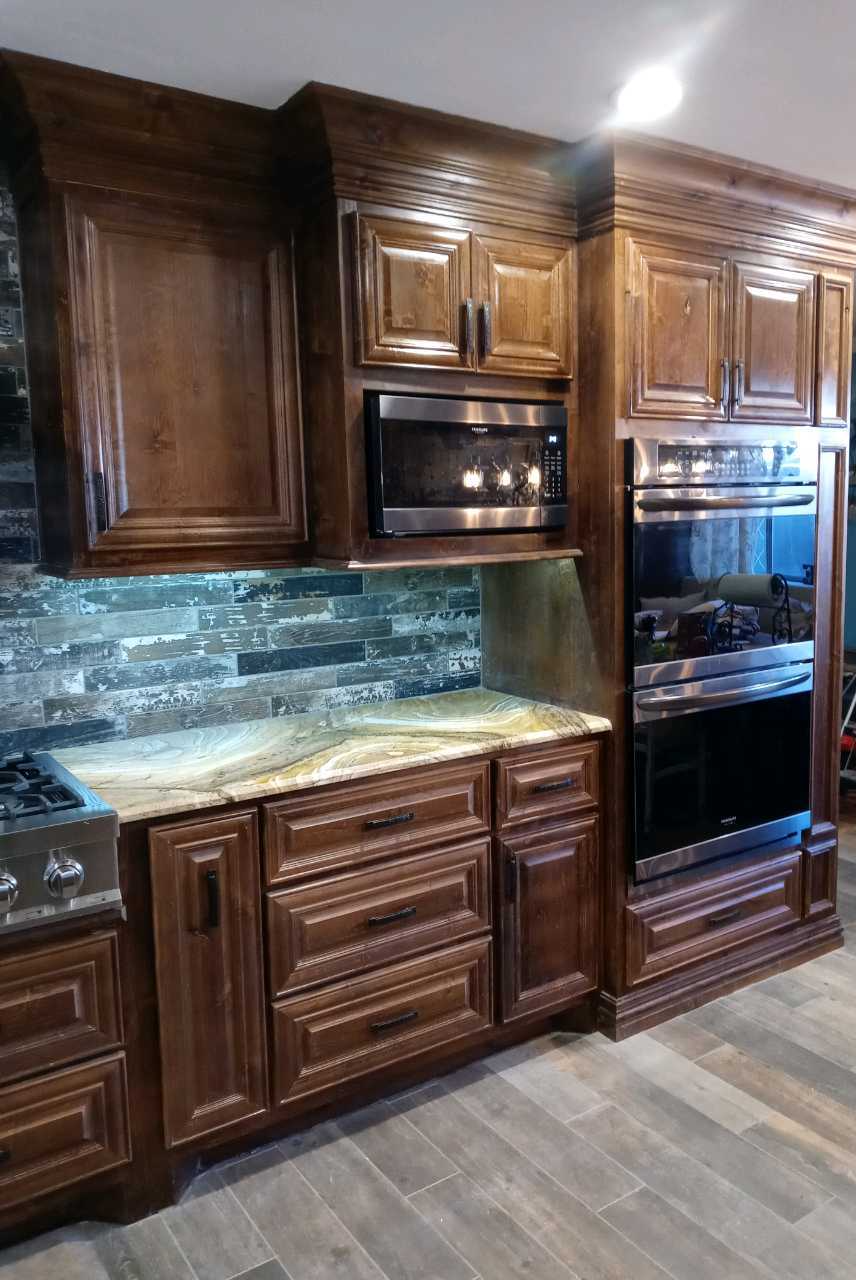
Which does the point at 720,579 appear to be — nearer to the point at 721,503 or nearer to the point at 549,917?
the point at 721,503

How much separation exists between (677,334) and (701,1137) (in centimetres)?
211

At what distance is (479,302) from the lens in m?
2.56

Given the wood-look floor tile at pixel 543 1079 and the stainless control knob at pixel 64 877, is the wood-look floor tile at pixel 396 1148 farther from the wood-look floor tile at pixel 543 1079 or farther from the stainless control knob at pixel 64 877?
the stainless control knob at pixel 64 877

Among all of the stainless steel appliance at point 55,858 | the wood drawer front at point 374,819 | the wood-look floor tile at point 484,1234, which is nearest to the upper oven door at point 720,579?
the wood drawer front at point 374,819

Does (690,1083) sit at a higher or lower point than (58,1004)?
lower

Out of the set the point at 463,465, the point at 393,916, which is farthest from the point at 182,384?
the point at 393,916

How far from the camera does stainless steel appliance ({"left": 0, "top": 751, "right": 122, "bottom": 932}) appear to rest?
6.23ft

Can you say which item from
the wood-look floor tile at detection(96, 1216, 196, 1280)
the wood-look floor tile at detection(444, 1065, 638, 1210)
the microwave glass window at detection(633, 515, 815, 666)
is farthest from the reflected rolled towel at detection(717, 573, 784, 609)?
the wood-look floor tile at detection(96, 1216, 196, 1280)

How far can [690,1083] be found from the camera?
2.58 metres

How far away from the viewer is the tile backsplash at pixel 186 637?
2.41 m

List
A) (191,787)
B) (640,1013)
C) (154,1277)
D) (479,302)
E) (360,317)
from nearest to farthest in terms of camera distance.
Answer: (154,1277)
(191,787)
(360,317)
(479,302)
(640,1013)

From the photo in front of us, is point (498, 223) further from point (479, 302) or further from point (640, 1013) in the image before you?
point (640, 1013)

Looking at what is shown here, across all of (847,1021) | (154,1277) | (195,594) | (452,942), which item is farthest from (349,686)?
(847,1021)

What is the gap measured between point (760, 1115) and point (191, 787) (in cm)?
165
